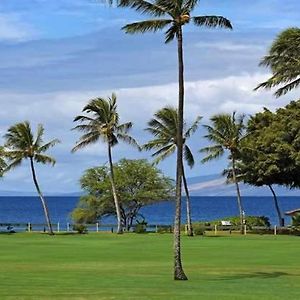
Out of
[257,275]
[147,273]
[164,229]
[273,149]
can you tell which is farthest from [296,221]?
[147,273]

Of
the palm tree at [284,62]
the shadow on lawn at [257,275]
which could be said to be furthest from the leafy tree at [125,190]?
the shadow on lawn at [257,275]

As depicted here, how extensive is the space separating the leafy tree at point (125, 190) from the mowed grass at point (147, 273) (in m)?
39.9

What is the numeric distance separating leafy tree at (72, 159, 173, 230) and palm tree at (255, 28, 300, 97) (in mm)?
37417

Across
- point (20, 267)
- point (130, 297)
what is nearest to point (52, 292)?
point (130, 297)

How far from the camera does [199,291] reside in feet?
71.3

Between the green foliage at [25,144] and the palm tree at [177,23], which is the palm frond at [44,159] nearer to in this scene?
the green foliage at [25,144]

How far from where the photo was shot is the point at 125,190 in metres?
87.5

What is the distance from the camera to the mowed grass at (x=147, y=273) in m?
20.8

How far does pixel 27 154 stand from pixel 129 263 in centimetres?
4212

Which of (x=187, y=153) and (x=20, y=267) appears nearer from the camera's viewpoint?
(x=20, y=267)

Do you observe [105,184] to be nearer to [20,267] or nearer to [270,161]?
[270,161]

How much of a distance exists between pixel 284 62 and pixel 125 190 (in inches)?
1569

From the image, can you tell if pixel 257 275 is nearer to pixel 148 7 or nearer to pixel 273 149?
pixel 148 7

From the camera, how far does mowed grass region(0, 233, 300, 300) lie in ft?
68.2
